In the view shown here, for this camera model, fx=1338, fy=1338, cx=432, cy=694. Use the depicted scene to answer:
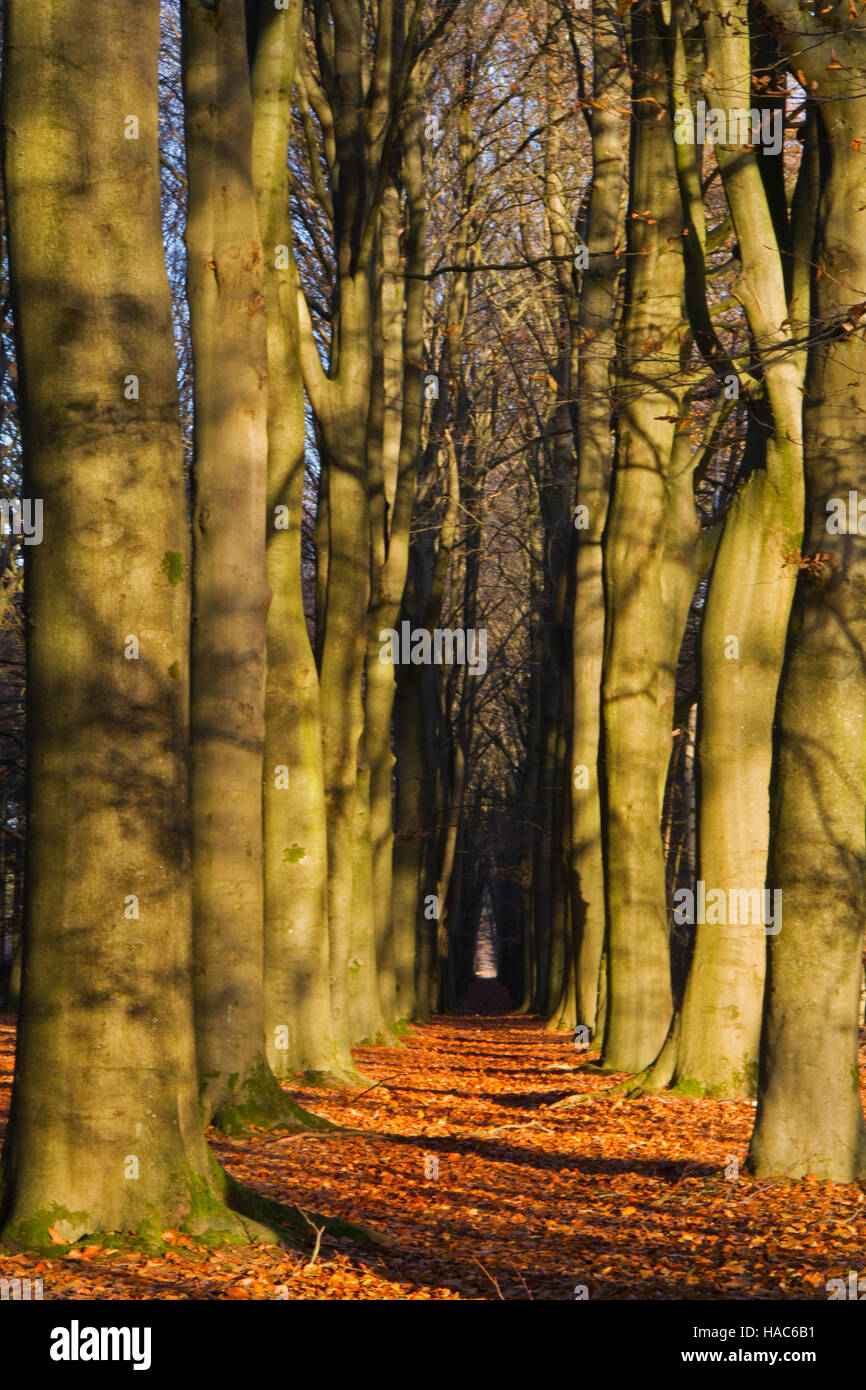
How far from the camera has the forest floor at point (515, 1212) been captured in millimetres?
4559

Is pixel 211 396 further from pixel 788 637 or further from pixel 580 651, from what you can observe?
pixel 580 651

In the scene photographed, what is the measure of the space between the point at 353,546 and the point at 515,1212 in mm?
7524

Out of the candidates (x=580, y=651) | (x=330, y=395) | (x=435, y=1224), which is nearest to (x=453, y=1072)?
(x=580, y=651)

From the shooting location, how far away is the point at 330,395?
39.9 ft

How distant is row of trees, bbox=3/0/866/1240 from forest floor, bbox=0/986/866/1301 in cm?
34

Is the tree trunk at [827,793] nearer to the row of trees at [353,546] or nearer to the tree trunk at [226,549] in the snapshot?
the row of trees at [353,546]

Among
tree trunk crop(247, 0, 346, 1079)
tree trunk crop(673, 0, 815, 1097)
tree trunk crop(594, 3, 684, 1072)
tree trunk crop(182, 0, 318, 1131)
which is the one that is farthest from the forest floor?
tree trunk crop(594, 3, 684, 1072)

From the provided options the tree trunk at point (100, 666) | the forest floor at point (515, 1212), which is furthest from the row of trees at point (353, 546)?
the forest floor at point (515, 1212)

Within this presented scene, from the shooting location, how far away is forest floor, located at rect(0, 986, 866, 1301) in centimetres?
456

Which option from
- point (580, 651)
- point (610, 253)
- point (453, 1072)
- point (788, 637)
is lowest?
point (453, 1072)

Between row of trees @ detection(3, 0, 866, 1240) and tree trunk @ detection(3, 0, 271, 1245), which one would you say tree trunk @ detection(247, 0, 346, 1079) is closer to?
row of trees @ detection(3, 0, 866, 1240)

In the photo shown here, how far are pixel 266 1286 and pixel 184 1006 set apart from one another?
3.30 ft

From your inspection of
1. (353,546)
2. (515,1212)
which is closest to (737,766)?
(515,1212)

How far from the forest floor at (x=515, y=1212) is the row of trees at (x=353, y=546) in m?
0.34
